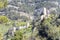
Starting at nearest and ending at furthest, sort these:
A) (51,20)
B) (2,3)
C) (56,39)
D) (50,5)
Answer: (2,3)
(56,39)
(51,20)
(50,5)

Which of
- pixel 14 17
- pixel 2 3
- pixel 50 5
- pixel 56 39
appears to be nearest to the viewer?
pixel 2 3

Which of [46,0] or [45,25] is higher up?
[45,25]

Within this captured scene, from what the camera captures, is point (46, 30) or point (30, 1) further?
point (30, 1)

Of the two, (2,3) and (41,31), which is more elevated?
(2,3)

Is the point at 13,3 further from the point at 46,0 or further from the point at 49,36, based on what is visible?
the point at 49,36

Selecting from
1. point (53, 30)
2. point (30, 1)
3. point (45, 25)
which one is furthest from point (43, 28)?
point (30, 1)

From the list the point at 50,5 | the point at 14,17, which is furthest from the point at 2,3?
the point at 50,5

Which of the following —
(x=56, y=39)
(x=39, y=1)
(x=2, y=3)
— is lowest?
(x=39, y=1)

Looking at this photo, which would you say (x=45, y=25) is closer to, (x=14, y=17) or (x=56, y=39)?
(x=56, y=39)

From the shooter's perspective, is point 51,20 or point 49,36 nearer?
point 49,36
